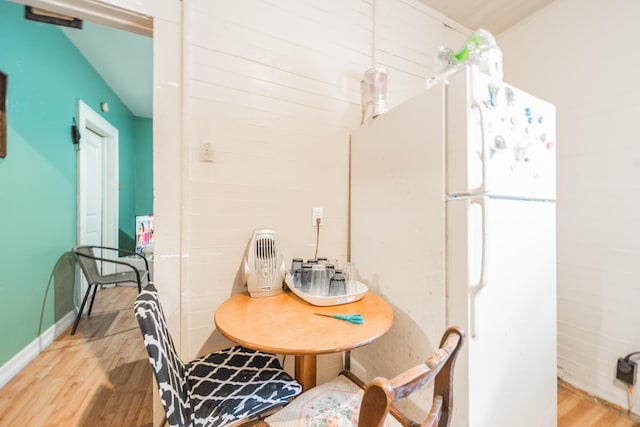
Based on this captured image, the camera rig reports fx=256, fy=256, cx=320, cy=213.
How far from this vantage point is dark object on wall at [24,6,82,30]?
1.25 m

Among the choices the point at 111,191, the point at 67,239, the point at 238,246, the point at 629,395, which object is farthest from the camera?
the point at 111,191

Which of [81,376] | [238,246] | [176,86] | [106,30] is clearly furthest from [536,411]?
[106,30]

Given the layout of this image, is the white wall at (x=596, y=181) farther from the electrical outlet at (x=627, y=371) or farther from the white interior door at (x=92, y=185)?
the white interior door at (x=92, y=185)

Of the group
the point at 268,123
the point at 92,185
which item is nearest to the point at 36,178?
the point at 92,185

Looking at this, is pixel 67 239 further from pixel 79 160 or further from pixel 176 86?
pixel 176 86

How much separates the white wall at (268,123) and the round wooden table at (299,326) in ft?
0.98

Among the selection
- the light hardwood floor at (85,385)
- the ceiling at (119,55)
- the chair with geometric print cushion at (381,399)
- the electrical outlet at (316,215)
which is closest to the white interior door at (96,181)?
the ceiling at (119,55)

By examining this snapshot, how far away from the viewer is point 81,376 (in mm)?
1770

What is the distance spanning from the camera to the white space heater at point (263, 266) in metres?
1.25

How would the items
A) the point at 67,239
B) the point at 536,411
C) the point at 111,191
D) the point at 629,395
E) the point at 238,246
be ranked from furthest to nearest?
1. the point at 111,191
2. the point at 67,239
3. the point at 629,395
4. the point at 238,246
5. the point at 536,411

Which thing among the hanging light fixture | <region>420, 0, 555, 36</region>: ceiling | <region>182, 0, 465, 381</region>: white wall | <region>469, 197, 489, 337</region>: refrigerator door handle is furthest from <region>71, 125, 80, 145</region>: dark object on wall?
<region>469, 197, 489, 337</region>: refrigerator door handle

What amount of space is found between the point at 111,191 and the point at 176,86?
10.6ft

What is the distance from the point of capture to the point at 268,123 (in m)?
1.45

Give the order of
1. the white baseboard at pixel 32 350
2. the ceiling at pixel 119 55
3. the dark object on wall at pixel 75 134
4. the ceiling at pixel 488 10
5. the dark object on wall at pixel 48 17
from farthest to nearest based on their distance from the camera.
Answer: the dark object on wall at pixel 75 134 → the ceiling at pixel 119 55 → the ceiling at pixel 488 10 → the white baseboard at pixel 32 350 → the dark object on wall at pixel 48 17
